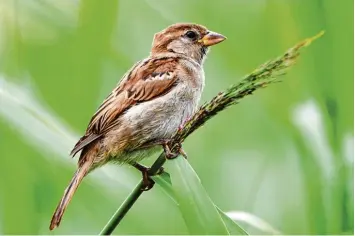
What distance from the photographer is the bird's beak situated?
58.9 inches

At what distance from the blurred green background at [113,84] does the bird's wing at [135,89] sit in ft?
0.12

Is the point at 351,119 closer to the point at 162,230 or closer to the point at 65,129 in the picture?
the point at 162,230

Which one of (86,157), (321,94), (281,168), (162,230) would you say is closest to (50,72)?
(86,157)

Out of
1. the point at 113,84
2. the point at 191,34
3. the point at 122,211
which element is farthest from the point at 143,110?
the point at 122,211

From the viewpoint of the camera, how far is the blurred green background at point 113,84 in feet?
3.94

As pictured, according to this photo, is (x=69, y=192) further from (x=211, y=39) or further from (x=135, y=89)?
(x=211, y=39)

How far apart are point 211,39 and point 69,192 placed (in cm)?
57

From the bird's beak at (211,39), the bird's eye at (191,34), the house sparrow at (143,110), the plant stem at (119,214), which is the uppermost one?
the bird's eye at (191,34)

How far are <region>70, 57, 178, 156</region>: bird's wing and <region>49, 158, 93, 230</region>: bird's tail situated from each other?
6cm

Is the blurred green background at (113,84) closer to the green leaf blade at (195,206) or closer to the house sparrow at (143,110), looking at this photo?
the house sparrow at (143,110)

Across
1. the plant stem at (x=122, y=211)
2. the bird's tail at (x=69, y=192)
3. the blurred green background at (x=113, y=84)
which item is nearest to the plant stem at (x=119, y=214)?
the plant stem at (x=122, y=211)

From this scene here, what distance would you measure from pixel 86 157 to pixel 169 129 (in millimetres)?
202

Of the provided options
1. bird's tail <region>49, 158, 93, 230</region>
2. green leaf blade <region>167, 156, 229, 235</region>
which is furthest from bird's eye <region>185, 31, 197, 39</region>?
green leaf blade <region>167, 156, 229, 235</region>

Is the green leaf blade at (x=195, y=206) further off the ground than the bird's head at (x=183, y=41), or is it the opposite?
the bird's head at (x=183, y=41)
